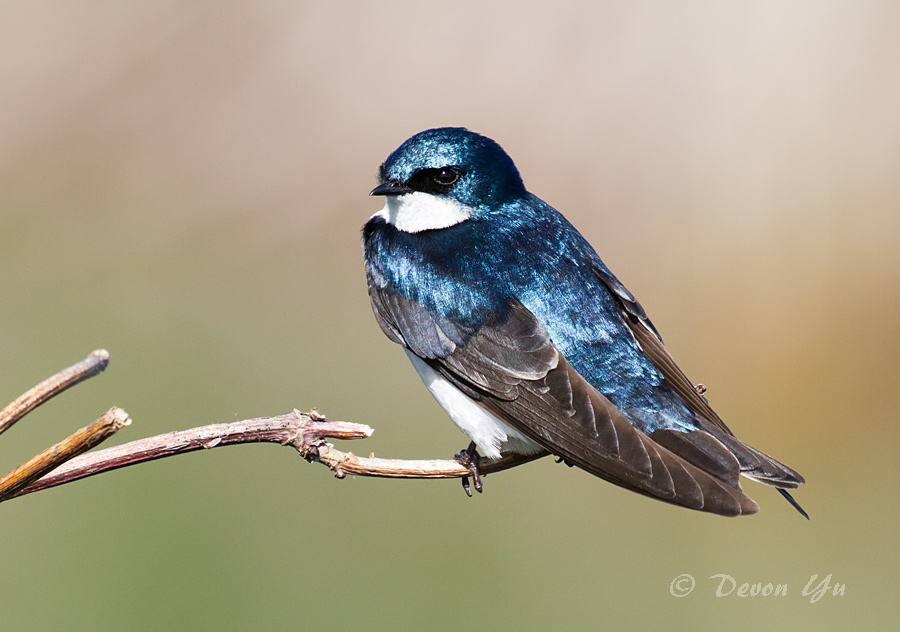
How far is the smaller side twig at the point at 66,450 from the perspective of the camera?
803mm

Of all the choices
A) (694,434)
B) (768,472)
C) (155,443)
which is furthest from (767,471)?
(155,443)

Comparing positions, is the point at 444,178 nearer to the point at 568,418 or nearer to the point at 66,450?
the point at 568,418

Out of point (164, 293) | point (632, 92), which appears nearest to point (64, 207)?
point (164, 293)

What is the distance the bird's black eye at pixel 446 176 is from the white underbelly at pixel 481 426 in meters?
0.41

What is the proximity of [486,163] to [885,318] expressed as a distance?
9.05ft

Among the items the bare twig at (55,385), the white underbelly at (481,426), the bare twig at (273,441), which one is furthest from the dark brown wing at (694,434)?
the bare twig at (55,385)

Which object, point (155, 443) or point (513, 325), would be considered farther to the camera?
point (513, 325)

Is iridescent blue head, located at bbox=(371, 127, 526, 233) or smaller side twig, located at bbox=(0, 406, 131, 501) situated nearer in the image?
smaller side twig, located at bbox=(0, 406, 131, 501)

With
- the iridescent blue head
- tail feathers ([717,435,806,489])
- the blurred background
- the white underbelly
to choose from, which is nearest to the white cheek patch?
the iridescent blue head

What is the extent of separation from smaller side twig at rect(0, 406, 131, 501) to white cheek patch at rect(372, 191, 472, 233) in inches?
49.8

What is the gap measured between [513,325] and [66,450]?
47.1 inches

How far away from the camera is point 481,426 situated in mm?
1922

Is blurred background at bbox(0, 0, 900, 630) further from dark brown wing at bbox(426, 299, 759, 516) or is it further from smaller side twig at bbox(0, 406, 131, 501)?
smaller side twig at bbox(0, 406, 131, 501)

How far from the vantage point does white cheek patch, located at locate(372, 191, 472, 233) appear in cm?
204
